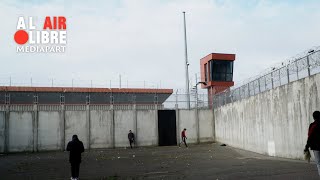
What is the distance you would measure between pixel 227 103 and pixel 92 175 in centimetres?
1866

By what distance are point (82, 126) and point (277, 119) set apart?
1782 cm

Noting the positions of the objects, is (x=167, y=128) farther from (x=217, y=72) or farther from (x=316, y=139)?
(x=316, y=139)

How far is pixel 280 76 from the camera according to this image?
20.3m

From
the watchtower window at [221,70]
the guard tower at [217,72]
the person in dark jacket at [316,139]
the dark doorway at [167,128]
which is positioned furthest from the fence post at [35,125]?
the person in dark jacket at [316,139]

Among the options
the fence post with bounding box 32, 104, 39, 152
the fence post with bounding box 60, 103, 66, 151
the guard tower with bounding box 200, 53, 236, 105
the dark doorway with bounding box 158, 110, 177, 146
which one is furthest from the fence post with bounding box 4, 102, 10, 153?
the guard tower with bounding box 200, 53, 236, 105

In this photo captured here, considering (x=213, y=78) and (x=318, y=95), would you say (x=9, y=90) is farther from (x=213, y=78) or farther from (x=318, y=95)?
(x=318, y=95)

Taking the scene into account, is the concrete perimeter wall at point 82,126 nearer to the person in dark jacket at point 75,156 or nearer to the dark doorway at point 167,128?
the dark doorway at point 167,128

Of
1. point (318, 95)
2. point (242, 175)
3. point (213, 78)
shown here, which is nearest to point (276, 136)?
point (318, 95)

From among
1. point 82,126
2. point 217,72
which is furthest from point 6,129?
point 217,72

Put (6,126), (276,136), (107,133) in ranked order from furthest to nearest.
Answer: (107,133) < (6,126) < (276,136)

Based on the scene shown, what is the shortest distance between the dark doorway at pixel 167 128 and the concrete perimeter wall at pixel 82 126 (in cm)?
42

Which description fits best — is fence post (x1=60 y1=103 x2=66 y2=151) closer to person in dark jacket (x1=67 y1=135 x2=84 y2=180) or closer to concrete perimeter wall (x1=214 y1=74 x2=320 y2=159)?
concrete perimeter wall (x1=214 y1=74 x2=320 y2=159)

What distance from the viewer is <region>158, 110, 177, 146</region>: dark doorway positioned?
1359 inches

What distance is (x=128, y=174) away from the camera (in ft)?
46.6
